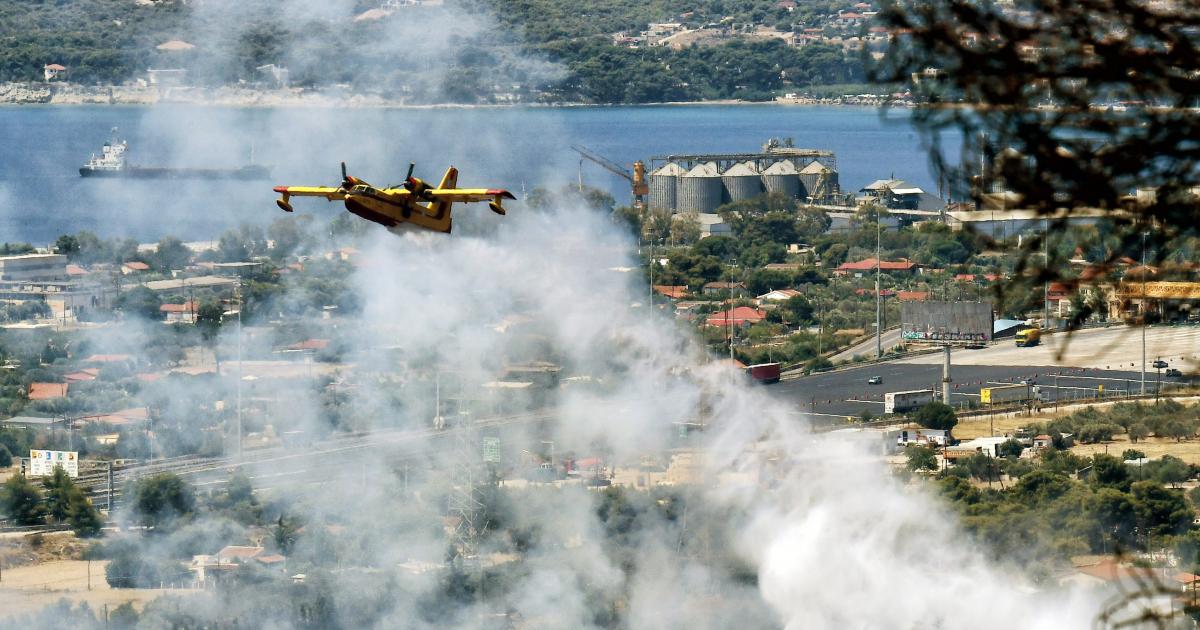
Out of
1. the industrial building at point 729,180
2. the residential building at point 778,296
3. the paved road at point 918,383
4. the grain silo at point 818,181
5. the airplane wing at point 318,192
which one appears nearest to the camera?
the airplane wing at point 318,192

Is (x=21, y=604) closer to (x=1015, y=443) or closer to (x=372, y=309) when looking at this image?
(x=1015, y=443)

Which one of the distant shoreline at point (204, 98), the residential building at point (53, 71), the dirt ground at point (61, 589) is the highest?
the residential building at point (53, 71)

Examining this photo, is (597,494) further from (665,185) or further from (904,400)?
(665,185)

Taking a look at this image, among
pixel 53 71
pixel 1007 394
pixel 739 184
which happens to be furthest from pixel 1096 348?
pixel 53 71

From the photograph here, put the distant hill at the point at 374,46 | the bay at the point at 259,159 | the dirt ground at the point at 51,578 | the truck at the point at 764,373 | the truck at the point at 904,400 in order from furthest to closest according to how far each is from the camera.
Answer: the bay at the point at 259,159
the distant hill at the point at 374,46
the truck at the point at 764,373
the truck at the point at 904,400
the dirt ground at the point at 51,578

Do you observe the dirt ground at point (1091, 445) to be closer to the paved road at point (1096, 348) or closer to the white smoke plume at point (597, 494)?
the white smoke plume at point (597, 494)

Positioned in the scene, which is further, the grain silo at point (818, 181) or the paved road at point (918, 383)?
the grain silo at point (818, 181)

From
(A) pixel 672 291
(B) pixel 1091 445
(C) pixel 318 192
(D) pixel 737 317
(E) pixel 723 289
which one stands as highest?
(C) pixel 318 192

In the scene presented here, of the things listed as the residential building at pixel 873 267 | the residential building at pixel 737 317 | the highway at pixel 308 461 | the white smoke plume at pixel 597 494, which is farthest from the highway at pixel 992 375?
the residential building at pixel 873 267

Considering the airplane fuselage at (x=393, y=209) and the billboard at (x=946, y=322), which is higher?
the airplane fuselage at (x=393, y=209)
